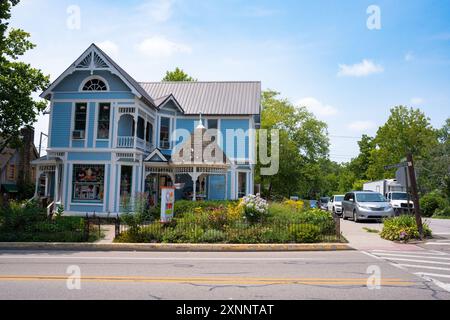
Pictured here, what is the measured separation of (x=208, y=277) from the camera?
877 centimetres

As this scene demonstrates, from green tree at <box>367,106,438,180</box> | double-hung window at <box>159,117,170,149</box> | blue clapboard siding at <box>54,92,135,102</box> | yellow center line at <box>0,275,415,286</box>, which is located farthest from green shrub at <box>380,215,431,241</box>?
green tree at <box>367,106,438,180</box>

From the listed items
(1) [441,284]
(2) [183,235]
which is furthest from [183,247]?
(1) [441,284]

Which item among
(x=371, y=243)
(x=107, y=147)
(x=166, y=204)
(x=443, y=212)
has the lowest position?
(x=371, y=243)

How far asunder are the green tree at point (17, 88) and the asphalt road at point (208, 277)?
53.2 feet

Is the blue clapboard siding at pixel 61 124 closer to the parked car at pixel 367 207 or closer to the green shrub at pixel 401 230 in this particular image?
the green shrub at pixel 401 230

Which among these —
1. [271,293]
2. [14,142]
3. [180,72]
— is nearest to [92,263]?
[271,293]

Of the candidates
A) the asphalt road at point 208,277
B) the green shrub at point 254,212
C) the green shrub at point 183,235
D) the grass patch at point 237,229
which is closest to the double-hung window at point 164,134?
the grass patch at point 237,229

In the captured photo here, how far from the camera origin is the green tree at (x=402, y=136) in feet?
168

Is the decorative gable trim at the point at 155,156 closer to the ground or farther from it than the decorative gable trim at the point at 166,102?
closer to the ground

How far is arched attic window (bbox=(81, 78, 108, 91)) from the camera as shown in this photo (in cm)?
2283

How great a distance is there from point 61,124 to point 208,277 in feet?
56.7

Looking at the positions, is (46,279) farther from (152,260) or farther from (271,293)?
(271,293)

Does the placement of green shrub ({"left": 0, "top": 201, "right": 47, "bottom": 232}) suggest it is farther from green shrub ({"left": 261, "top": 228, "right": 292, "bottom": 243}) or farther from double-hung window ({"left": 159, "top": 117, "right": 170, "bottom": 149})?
double-hung window ({"left": 159, "top": 117, "right": 170, "bottom": 149})

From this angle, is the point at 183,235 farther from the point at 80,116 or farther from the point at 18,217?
the point at 80,116
